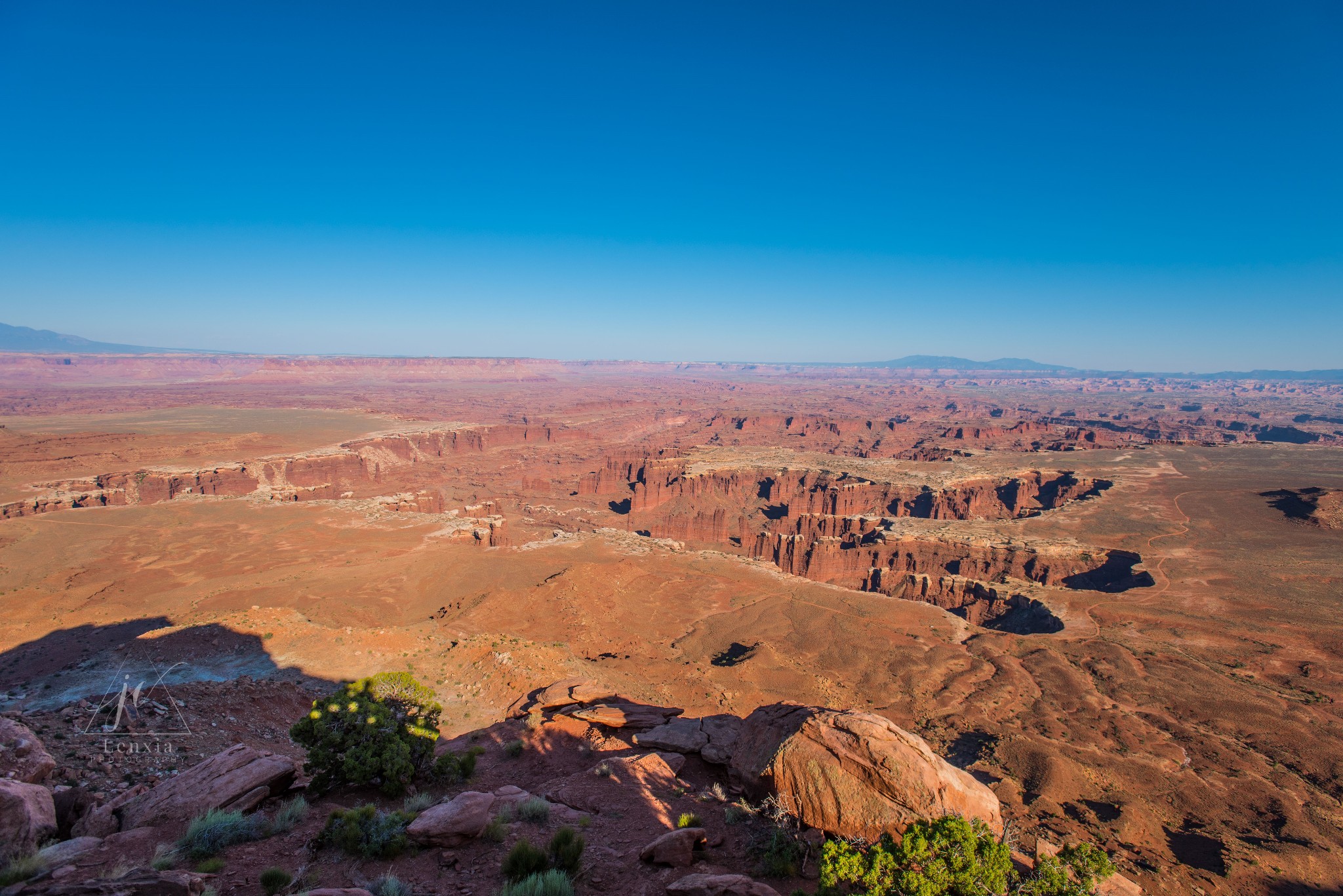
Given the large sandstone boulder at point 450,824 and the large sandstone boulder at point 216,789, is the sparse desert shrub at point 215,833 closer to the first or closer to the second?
the large sandstone boulder at point 216,789

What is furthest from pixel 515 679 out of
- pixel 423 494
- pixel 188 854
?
pixel 423 494

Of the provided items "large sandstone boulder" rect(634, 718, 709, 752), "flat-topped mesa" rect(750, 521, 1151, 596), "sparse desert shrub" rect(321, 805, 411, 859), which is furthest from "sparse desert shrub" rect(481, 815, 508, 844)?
"flat-topped mesa" rect(750, 521, 1151, 596)

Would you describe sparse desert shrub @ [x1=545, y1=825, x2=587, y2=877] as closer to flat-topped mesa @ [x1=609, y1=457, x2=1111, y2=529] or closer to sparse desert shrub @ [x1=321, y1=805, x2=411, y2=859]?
sparse desert shrub @ [x1=321, y1=805, x2=411, y2=859]

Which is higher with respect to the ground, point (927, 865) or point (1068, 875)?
point (927, 865)

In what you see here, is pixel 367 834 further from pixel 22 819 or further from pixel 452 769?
pixel 22 819

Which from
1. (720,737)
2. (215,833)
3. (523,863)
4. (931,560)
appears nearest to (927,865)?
(523,863)

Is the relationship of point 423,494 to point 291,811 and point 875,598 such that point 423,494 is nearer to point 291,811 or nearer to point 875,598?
point 875,598

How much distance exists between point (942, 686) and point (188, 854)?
2545 centimetres

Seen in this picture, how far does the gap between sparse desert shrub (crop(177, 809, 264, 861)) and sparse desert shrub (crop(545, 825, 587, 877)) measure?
4.44 m

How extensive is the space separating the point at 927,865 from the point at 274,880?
800cm

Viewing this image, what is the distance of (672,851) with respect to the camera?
27.4 ft

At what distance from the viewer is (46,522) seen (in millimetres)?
51844

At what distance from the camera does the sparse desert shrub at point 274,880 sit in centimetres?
706

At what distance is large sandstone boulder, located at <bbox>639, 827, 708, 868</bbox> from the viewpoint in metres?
8.36
